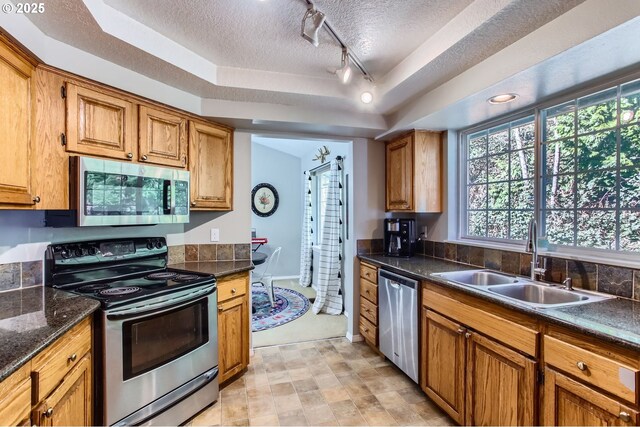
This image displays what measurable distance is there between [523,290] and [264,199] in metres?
4.96

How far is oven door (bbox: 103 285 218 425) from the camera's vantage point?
5.34 ft

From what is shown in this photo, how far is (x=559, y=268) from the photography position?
1.90 m

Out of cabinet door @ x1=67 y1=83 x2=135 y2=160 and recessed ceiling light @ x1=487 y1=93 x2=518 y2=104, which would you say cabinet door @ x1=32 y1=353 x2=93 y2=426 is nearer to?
cabinet door @ x1=67 y1=83 x2=135 y2=160

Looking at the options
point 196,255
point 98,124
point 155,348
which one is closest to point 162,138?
point 98,124

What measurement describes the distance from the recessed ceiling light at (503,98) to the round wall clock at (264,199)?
4704 mm

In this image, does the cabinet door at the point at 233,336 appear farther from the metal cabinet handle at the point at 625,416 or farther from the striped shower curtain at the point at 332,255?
the metal cabinet handle at the point at 625,416

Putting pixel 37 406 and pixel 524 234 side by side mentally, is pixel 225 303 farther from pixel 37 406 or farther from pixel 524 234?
pixel 524 234

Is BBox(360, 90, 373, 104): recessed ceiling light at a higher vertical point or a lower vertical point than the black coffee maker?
higher

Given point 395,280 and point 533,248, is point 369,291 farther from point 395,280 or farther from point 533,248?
point 533,248

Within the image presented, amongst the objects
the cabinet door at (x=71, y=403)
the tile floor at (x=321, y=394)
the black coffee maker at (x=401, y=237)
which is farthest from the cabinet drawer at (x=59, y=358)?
the black coffee maker at (x=401, y=237)

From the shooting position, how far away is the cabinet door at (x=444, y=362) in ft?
6.16

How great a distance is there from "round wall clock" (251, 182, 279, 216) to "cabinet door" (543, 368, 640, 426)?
210 inches

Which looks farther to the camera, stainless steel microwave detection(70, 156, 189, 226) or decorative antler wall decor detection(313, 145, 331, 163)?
A: decorative antler wall decor detection(313, 145, 331, 163)

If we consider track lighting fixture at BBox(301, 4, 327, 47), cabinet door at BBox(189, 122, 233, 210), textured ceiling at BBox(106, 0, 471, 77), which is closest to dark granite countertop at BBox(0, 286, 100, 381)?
cabinet door at BBox(189, 122, 233, 210)
